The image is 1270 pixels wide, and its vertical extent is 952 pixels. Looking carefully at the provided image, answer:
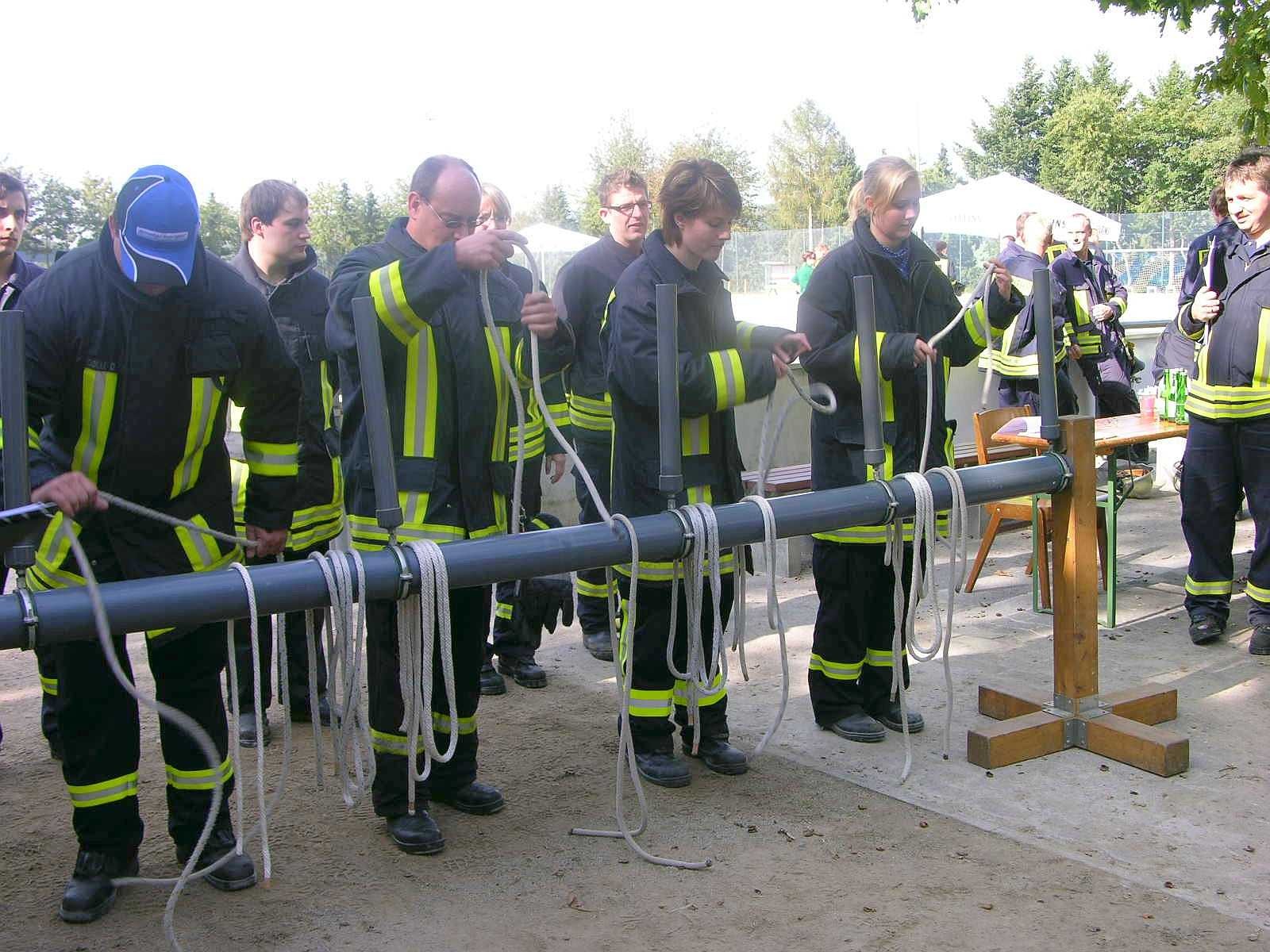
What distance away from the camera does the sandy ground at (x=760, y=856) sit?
3006 millimetres

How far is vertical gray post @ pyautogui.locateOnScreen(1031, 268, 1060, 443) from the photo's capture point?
3.96 m

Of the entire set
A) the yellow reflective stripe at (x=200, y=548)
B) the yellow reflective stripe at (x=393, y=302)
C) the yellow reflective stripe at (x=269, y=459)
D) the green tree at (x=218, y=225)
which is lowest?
the yellow reflective stripe at (x=200, y=548)

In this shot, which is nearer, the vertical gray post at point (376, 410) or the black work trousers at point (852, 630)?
the vertical gray post at point (376, 410)

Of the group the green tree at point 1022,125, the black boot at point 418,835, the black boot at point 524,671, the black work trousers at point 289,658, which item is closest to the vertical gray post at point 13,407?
the black boot at point 418,835

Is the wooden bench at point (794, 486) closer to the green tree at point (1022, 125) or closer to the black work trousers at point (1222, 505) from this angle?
the black work trousers at point (1222, 505)

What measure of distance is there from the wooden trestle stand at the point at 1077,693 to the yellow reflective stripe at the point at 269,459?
2.29m

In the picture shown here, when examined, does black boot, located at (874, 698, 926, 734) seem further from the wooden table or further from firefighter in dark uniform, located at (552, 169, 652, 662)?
the wooden table

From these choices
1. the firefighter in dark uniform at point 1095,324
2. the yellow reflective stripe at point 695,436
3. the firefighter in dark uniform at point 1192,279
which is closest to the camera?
the yellow reflective stripe at point 695,436

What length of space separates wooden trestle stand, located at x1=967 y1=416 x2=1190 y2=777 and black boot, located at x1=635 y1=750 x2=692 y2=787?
94 cm

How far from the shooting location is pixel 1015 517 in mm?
6152

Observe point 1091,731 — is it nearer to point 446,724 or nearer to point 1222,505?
point 1222,505

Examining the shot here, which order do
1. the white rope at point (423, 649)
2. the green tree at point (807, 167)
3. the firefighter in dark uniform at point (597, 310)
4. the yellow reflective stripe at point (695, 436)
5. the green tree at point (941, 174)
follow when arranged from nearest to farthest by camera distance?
1. the white rope at point (423, 649)
2. the yellow reflective stripe at point (695, 436)
3. the firefighter in dark uniform at point (597, 310)
4. the green tree at point (807, 167)
5. the green tree at point (941, 174)

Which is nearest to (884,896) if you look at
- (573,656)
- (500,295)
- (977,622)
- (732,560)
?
(732,560)

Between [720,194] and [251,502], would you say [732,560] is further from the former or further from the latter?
[251,502]
